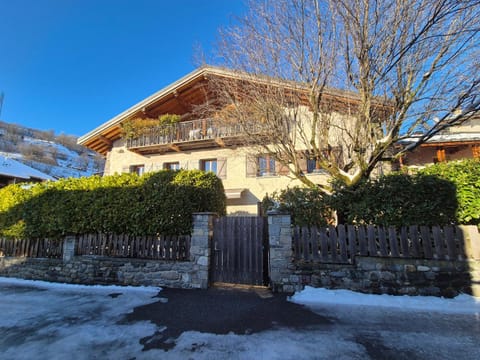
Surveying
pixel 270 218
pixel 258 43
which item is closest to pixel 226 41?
pixel 258 43

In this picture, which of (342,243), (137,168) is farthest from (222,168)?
(342,243)

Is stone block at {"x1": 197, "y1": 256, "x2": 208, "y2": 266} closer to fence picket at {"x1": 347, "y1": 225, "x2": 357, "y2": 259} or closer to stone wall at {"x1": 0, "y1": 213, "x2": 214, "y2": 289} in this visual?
stone wall at {"x1": 0, "y1": 213, "x2": 214, "y2": 289}

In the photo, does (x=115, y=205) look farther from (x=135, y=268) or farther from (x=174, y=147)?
(x=174, y=147)

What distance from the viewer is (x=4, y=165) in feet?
52.9

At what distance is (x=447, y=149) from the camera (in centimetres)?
1115

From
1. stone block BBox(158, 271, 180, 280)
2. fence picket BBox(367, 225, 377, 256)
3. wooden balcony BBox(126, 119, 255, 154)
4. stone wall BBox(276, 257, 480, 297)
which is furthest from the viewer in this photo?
wooden balcony BBox(126, 119, 255, 154)

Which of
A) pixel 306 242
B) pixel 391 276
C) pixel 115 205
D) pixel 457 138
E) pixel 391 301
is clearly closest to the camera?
pixel 391 301

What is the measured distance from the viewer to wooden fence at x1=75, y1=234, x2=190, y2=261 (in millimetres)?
6234

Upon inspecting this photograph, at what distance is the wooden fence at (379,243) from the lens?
483cm

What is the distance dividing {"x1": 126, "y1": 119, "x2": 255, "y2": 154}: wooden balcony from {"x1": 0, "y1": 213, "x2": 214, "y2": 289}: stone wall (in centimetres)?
653

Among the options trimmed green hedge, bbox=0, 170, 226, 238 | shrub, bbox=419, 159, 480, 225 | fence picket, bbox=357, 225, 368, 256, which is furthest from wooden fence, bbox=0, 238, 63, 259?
shrub, bbox=419, 159, 480, 225

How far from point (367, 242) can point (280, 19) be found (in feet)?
21.4

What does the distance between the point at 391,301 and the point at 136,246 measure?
6.51 m

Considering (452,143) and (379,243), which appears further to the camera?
(452,143)
